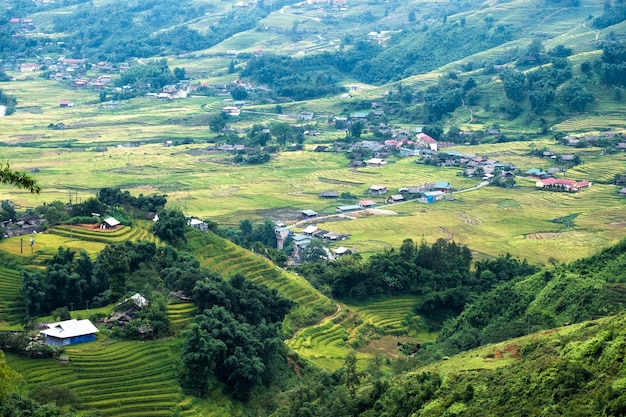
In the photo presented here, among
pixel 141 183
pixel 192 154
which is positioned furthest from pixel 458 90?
pixel 141 183

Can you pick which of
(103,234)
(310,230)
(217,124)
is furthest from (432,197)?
(217,124)

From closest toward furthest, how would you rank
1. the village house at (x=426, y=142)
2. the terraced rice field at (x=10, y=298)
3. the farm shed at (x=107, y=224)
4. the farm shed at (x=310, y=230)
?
1. the terraced rice field at (x=10, y=298)
2. the farm shed at (x=107, y=224)
3. the farm shed at (x=310, y=230)
4. the village house at (x=426, y=142)

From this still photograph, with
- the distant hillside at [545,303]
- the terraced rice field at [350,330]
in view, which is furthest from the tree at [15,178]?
the terraced rice field at [350,330]

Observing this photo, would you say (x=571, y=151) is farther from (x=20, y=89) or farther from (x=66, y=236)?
(x=20, y=89)

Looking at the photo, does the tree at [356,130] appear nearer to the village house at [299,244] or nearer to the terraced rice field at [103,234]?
the village house at [299,244]

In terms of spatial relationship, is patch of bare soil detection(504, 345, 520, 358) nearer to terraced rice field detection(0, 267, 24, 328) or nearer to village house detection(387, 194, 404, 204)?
terraced rice field detection(0, 267, 24, 328)
